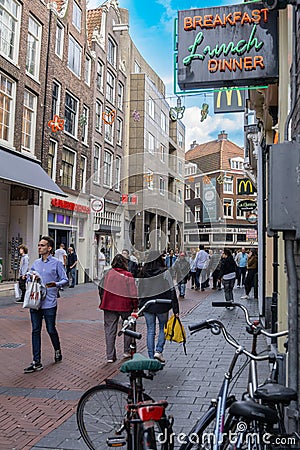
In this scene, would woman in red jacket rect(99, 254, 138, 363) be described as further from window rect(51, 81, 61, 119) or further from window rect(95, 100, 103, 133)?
window rect(95, 100, 103, 133)

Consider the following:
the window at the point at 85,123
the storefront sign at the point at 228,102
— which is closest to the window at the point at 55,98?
the window at the point at 85,123

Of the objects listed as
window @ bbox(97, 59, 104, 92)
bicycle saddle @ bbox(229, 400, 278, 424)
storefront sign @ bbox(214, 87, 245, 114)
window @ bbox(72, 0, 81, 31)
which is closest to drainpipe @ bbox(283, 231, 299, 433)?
bicycle saddle @ bbox(229, 400, 278, 424)

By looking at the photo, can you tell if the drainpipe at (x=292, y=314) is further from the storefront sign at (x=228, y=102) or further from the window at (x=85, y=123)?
the window at (x=85, y=123)

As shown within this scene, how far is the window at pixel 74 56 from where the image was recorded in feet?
72.6

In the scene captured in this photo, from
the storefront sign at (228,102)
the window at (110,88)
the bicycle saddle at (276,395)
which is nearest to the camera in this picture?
the bicycle saddle at (276,395)

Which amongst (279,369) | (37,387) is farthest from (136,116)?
(279,369)

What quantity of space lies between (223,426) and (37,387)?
325cm

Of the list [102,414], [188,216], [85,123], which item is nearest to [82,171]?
[85,123]

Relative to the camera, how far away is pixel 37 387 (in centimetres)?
552

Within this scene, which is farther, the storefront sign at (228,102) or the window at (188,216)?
the storefront sign at (228,102)

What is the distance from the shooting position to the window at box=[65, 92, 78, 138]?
72.1ft

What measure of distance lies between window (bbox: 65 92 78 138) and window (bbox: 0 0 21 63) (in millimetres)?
4992

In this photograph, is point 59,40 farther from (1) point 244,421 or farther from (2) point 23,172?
(1) point 244,421

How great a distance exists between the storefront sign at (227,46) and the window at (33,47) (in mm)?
13710
